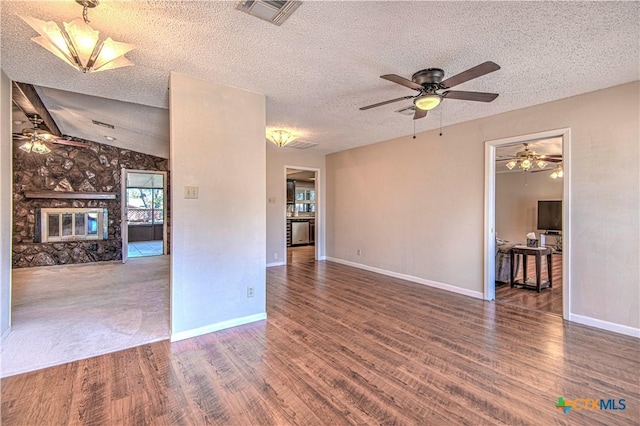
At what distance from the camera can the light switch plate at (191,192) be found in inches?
113

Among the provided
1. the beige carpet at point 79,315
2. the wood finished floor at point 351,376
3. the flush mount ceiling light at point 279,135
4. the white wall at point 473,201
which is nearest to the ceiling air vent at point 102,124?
the beige carpet at point 79,315

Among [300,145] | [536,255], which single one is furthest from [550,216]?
[300,145]

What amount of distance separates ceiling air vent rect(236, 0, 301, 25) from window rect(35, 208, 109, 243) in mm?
6660

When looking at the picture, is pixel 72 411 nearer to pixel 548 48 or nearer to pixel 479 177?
pixel 548 48

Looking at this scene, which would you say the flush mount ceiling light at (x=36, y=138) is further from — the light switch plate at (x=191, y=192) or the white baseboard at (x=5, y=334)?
the light switch plate at (x=191, y=192)

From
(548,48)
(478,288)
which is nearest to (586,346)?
(478,288)

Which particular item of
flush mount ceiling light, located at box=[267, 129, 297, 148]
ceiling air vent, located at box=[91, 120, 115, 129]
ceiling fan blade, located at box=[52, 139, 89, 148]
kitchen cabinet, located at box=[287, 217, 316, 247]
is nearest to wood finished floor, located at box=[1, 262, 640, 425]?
flush mount ceiling light, located at box=[267, 129, 297, 148]

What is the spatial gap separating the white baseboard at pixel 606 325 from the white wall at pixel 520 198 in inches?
255

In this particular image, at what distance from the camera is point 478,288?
423 cm

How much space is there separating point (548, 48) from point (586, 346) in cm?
265

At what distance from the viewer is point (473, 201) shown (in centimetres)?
432

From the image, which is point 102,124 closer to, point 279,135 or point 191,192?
point 279,135

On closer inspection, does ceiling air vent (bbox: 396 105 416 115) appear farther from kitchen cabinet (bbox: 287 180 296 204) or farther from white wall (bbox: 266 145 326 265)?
kitchen cabinet (bbox: 287 180 296 204)

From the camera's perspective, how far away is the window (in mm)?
6133
